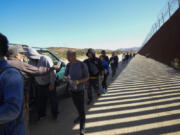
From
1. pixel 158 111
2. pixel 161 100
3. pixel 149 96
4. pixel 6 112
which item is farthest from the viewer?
pixel 149 96

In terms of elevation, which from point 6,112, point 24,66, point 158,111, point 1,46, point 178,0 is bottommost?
point 158,111

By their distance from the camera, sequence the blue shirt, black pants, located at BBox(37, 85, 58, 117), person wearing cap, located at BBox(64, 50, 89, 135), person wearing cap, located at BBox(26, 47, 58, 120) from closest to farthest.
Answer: the blue shirt
person wearing cap, located at BBox(64, 50, 89, 135)
person wearing cap, located at BBox(26, 47, 58, 120)
black pants, located at BBox(37, 85, 58, 117)

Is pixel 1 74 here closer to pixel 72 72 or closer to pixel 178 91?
pixel 72 72

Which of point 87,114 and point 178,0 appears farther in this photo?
point 178,0

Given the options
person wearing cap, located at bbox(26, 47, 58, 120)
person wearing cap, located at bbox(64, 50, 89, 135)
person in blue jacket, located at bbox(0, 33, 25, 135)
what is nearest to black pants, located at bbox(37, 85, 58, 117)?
person wearing cap, located at bbox(26, 47, 58, 120)

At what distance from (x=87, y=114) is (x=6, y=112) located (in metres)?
2.75

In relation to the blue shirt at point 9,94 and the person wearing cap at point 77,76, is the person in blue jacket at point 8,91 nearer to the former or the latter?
the blue shirt at point 9,94

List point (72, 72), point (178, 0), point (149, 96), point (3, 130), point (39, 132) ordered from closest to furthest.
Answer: point (3, 130), point (72, 72), point (39, 132), point (149, 96), point (178, 0)

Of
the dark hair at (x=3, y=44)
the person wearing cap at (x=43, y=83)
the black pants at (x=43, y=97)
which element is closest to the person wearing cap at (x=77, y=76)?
the person wearing cap at (x=43, y=83)

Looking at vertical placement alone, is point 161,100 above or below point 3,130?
below

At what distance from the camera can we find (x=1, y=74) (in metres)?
0.98

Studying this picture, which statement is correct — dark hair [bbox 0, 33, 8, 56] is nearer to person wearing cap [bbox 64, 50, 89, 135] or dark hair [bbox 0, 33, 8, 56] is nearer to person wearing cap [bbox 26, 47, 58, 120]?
person wearing cap [bbox 64, 50, 89, 135]

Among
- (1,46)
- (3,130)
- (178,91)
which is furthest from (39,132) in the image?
(178,91)

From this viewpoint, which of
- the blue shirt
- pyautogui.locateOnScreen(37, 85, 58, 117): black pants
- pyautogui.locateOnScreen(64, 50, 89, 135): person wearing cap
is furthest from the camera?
pyautogui.locateOnScreen(37, 85, 58, 117): black pants
